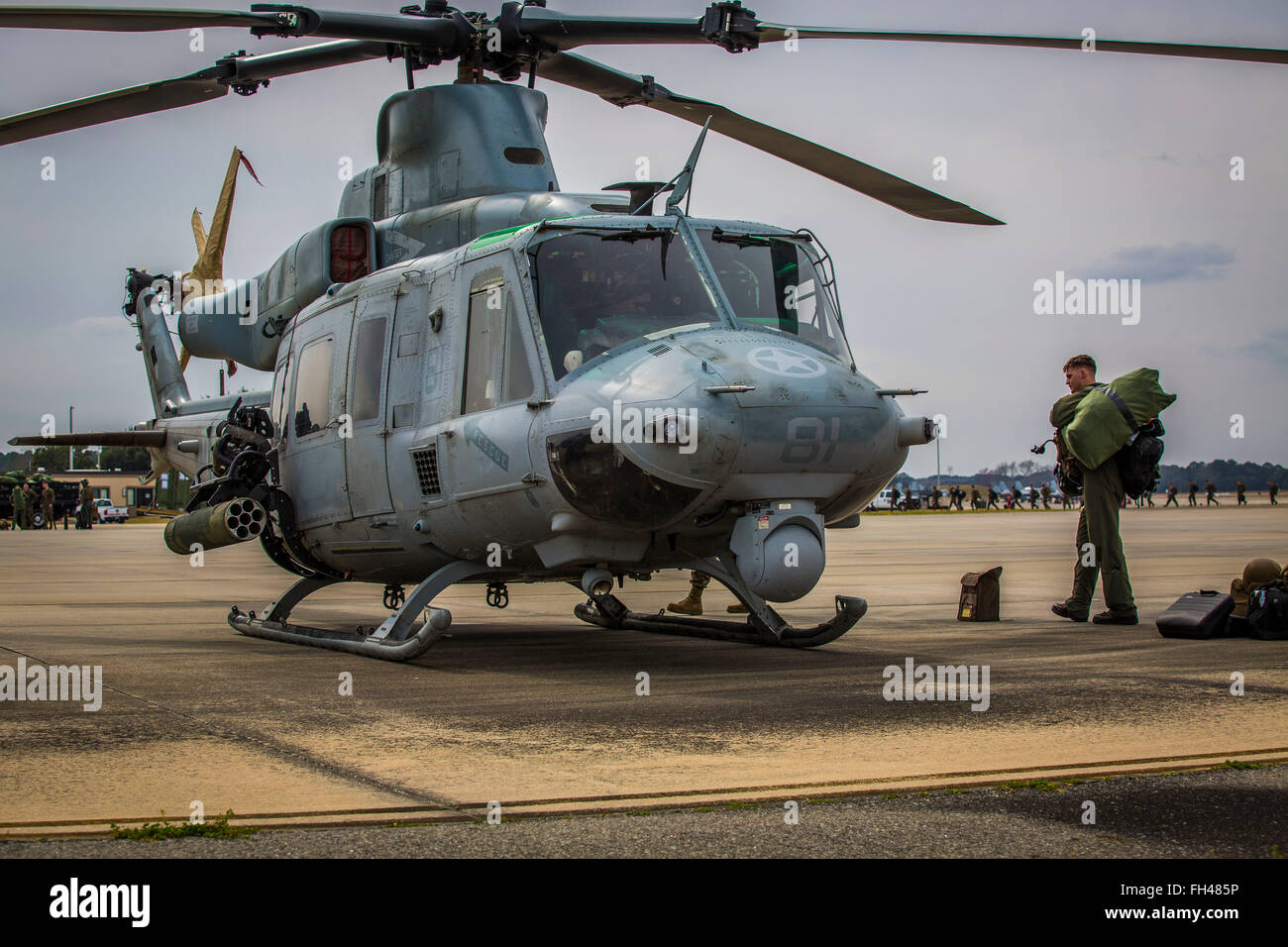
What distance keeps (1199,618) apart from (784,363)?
3.98m

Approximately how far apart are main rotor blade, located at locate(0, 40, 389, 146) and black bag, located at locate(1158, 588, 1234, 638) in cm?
736

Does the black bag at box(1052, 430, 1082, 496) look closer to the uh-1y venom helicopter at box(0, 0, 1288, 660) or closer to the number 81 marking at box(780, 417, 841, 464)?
the uh-1y venom helicopter at box(0, 0, 1288, 660)

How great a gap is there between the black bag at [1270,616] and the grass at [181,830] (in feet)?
24.5

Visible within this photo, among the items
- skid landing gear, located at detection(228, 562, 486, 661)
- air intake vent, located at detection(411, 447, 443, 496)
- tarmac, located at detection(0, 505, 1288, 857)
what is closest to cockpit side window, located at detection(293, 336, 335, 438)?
air intake vent, located at detection(411, 447, 443, 496)

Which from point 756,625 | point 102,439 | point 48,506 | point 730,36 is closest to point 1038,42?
point 730,36

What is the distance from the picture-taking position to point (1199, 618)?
9.27m

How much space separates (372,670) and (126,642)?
285 centimetres

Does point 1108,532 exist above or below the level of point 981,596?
above

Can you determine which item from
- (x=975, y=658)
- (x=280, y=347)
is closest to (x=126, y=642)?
(x=280, y=347)

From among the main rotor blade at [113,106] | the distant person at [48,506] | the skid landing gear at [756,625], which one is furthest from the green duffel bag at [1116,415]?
the distant person at [48,506]

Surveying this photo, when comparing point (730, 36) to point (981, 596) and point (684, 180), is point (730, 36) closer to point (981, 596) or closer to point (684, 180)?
point (684, 180)

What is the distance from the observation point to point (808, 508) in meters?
7.63

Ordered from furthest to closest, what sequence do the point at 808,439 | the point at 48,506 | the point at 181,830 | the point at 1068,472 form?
the point at 48,506
the point at 1068,472
the point at 808,439
the point at 181,830

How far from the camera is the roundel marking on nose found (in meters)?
7.31
